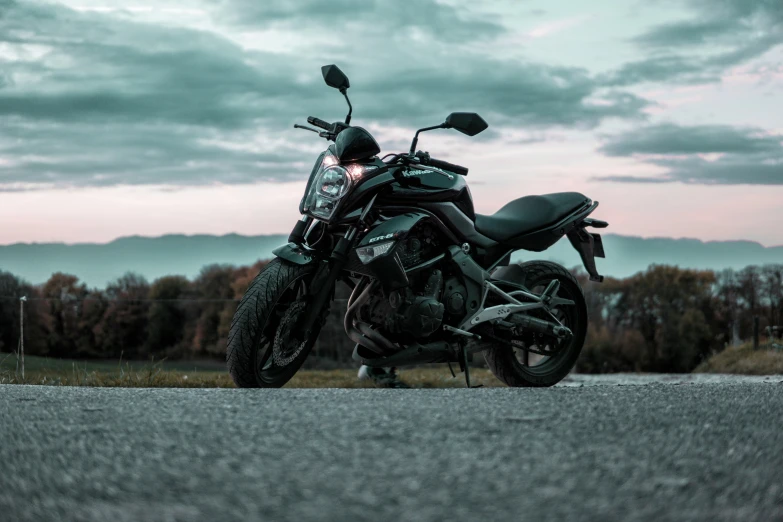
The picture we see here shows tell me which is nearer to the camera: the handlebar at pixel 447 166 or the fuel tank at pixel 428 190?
the fuel tank at pixel 428 190

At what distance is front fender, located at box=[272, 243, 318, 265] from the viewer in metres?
5.91

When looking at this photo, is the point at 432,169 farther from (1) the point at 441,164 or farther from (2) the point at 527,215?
(2) the point at 527,215

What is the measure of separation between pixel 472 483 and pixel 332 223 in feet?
11.3

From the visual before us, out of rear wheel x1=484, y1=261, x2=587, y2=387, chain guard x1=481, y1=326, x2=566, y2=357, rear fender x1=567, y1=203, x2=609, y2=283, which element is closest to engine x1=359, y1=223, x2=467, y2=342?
chain guard x1=481, y1=326, x2=566, y2=357

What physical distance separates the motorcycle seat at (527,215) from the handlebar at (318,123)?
134 cm

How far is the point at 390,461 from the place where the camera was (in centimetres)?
305

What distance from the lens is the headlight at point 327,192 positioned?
6.06 meters

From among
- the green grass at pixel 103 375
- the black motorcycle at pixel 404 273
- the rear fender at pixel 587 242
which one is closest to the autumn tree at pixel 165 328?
the green grass at pixel 103 375

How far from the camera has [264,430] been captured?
3568 mm

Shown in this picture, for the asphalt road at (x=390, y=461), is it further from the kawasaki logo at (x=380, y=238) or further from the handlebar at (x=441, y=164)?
the handlebar at (x=441, y=164)

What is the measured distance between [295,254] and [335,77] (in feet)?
4.44

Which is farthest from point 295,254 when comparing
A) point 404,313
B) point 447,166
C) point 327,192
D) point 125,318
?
point 125,318

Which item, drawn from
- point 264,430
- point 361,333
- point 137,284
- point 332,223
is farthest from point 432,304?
point 137,284

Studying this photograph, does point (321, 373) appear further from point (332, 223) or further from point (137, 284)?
point (137, 284)
